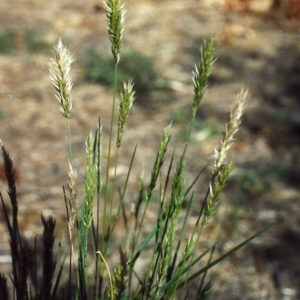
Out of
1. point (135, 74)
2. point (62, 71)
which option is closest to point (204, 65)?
point (62, 71)

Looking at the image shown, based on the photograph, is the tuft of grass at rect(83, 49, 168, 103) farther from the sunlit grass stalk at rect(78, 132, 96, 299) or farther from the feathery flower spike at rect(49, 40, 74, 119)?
the feathery flower spike at rect(49, 40, 74, 119)

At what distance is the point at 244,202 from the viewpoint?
2.77m

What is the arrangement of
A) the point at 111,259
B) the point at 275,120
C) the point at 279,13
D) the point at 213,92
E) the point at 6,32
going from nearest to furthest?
1. the point at 111,259
2. the point at 275,120
3. the point at 213,92
4. the point at 6,32
5. the point at 279,13

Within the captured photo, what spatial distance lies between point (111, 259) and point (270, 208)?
791 mm

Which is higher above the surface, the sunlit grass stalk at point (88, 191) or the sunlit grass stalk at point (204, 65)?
the sunlit grass stalk at point (204, 65)

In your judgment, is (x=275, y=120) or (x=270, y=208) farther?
(x=275, y=120)

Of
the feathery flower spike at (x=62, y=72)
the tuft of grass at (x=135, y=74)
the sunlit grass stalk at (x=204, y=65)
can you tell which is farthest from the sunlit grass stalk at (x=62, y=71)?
the tuft of grass at (x=135, y=74)

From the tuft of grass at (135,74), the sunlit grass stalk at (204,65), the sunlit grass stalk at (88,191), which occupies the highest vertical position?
the tuft of grass at (135,74)

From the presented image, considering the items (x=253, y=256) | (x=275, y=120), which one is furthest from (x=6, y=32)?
(x=253, y=256)

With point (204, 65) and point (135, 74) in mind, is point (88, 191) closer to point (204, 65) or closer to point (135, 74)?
point (204, 65)

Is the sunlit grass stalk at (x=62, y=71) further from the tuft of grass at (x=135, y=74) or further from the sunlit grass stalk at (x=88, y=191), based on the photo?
the tuft of grass at (x=135, y=74)

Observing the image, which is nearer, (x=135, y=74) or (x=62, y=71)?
(x=62, y=71)

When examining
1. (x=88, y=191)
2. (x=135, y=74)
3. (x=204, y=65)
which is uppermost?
(x=135, y=74)

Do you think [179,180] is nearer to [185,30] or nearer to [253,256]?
[253,256]
